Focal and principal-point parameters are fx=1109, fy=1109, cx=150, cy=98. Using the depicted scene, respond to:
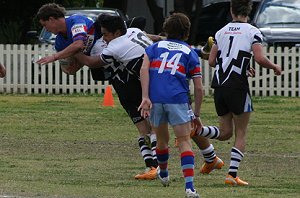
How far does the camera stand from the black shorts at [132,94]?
12.1m

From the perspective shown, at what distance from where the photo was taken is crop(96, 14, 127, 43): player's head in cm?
1177

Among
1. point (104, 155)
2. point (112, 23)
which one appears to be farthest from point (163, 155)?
point (104, 155)

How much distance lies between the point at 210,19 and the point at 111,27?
64.1ft

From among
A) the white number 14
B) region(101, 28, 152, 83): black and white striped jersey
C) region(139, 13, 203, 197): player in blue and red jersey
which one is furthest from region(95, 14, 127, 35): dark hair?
the white number 14

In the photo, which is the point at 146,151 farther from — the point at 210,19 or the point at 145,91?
the point at 210,19

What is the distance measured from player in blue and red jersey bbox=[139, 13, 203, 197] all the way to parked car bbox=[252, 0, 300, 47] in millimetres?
14991

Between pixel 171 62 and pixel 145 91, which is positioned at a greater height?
pixel 171 62

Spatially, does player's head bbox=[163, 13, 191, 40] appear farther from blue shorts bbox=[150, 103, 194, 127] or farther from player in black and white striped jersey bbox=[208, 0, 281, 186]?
player in black and white striped jersey bbox=[208, 0, 281, 186]

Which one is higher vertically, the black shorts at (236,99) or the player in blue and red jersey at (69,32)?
the player in blue and red jersey at (69,32)

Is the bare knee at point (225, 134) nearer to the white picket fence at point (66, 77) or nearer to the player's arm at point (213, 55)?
the player's arm at point (213, 55)

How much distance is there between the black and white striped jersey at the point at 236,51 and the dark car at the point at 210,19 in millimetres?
18686

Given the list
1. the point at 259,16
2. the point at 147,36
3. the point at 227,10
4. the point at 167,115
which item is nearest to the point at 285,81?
the point at 259,16

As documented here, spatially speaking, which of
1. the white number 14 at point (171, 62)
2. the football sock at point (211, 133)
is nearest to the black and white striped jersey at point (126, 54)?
the football sock at point (211, 133)

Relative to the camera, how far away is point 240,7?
11.3 metres
